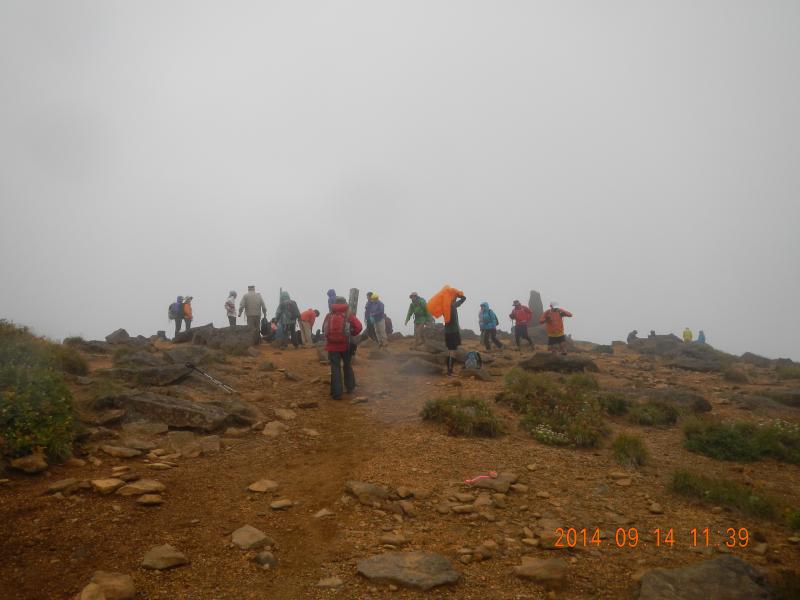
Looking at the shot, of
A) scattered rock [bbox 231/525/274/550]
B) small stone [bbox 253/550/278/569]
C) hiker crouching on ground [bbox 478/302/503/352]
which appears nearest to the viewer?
small stone [bbox 253/550/278/569]

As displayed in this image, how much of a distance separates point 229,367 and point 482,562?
10.6 meters

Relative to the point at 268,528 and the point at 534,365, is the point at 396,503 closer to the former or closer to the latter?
the point at 268,528

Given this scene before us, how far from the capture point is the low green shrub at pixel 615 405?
10.5 metres

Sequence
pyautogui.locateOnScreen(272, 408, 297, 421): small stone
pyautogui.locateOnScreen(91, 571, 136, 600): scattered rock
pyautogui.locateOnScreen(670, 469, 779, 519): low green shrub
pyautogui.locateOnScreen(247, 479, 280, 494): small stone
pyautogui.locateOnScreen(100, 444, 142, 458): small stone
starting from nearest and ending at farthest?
pyautogui.locateOnScreen(91, 571, 136, 600): scattered rock → pyautogui.locateOnScreen(670, 469, 779, 519): low green shrub → pyautogui.locateOnScreen(247, 479, 280, 494): small stone → pyautogui.locateOnScreen(100, 444, 142, 458): small stone → pyautogui.locateOnScreen(272, 408, 297, 421): small stone

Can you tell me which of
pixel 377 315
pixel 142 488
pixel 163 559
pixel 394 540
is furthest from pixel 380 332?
pixel 163 559

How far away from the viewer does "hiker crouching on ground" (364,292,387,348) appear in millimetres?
19547

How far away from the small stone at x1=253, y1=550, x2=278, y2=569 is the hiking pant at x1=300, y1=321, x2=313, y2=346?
17.4 metres

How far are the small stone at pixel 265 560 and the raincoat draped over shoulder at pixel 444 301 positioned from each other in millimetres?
9392

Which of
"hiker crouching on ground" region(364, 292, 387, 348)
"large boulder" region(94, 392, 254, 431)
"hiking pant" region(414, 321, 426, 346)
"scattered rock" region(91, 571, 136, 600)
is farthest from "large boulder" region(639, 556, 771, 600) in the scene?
"hiker crouching on ground" region(364, 292, 387, 348)

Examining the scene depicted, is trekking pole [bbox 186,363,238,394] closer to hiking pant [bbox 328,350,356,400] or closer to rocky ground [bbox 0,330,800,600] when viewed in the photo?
rocky ground [bbox 0,330,800,600]

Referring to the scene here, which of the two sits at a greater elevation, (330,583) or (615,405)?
(615,405)

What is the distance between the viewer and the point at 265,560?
4316mm

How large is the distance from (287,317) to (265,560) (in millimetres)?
17221
